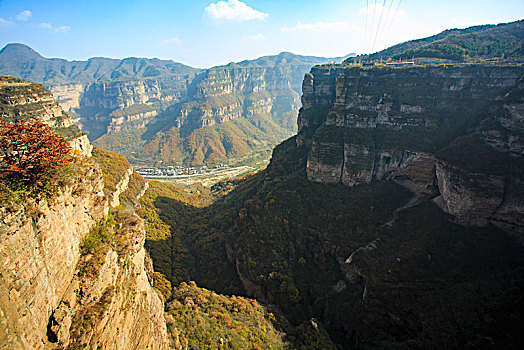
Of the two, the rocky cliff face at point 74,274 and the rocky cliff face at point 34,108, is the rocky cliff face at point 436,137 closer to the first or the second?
the rocky cliff face at point 74,274

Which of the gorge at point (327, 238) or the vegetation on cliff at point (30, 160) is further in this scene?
the gorge at point (327, 238)

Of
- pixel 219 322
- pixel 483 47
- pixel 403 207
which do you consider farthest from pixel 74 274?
pixel 483 47

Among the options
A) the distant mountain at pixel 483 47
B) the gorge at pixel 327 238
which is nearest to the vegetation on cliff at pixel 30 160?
the gorge at pixel 327 238

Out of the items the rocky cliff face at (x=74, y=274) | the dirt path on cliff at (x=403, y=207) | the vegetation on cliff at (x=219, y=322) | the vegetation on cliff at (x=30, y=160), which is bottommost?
the vegetation on cliff at (x=219, y=322)

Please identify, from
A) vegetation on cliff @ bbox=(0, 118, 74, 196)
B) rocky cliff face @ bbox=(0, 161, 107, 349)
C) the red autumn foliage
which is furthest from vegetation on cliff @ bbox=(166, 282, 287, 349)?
the red autumn foliage

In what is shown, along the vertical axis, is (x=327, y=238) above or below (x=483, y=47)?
below

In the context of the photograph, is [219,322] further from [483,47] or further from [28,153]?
[483,47]

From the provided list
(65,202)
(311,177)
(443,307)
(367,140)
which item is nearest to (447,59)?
(367,140)
